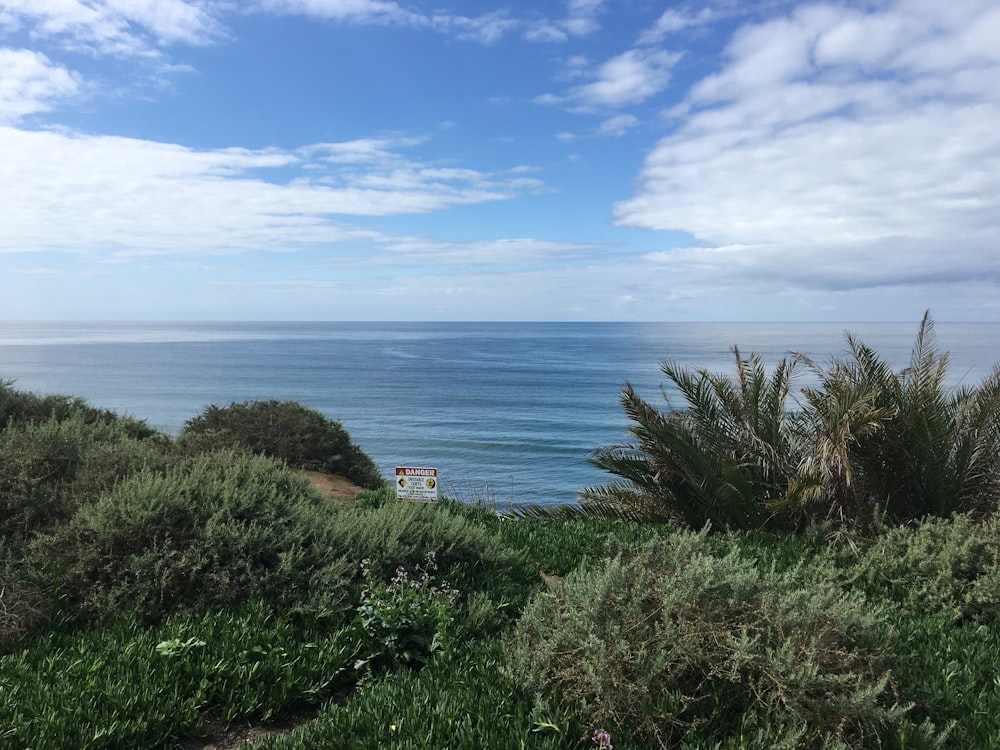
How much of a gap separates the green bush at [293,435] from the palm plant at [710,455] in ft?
18.2

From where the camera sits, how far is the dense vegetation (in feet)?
11.2

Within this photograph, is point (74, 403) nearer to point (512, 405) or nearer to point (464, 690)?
point (464, 690)

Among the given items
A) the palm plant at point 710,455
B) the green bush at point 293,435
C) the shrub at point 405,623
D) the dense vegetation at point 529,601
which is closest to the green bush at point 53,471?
the dense vegetation at point 529,601

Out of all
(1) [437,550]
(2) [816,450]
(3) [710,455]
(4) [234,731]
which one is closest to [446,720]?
(4) [234,731]

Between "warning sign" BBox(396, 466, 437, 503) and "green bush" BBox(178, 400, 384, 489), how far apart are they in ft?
17.5

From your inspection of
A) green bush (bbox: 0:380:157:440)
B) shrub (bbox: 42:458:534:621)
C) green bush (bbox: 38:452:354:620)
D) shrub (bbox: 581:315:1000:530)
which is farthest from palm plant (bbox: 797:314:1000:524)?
green bush (bbox: 0:380:157:440)

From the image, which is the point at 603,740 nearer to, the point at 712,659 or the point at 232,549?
the point at 712,659

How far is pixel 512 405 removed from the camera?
2009 inches

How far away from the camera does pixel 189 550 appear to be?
17.3 ft

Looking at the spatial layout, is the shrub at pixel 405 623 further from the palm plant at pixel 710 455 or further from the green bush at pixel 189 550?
the palm plant at pixel 710 455

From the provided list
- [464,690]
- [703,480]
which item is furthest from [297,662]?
[703,480]

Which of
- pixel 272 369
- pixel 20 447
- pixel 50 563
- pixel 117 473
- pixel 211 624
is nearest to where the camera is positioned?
pixel 211 624

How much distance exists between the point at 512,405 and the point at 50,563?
150ft

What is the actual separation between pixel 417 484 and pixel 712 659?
4.99m
